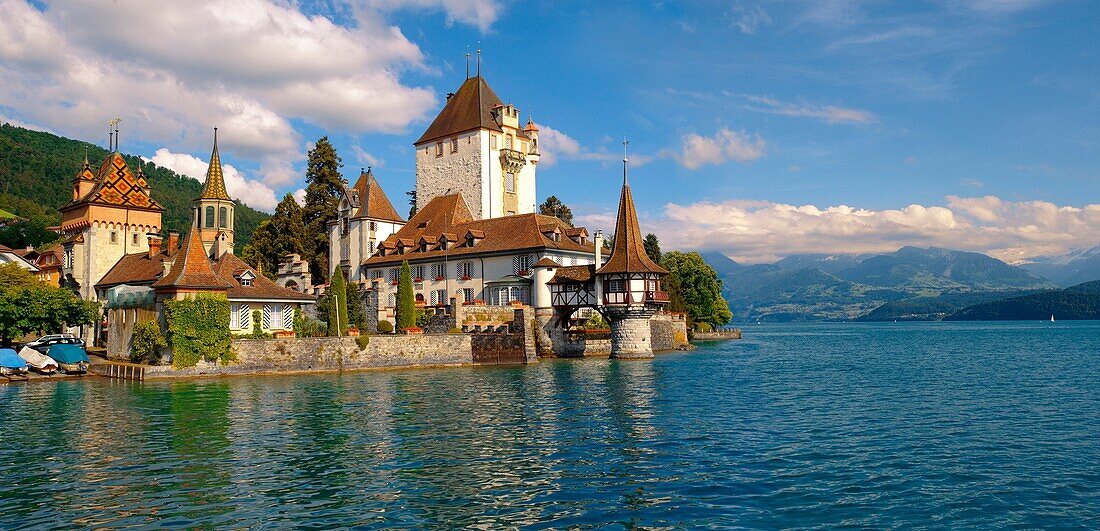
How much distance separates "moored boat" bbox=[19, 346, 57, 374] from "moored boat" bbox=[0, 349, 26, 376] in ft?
1.86

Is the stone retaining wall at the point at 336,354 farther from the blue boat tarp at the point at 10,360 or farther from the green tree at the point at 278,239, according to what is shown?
the green tree at the point at 278,239

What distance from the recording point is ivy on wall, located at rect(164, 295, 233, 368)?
148 feet

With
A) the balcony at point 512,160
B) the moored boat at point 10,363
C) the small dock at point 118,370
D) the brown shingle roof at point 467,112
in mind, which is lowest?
the small dock at point 118,370

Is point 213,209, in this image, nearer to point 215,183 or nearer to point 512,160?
point 215,183

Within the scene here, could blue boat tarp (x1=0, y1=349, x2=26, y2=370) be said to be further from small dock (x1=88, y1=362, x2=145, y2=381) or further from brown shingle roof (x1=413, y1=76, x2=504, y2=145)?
brown shingle roof (x1=413, y1=76, x2=504, y2=145)

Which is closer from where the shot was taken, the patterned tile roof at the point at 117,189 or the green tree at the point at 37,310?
the green tree at the point at 37,310

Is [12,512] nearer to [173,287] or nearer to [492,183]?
[173,287]

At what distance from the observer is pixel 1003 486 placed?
18859 millimetres

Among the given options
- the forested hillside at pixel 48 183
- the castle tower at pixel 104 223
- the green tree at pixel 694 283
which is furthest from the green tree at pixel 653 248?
the forested hillside at pixel 48 183

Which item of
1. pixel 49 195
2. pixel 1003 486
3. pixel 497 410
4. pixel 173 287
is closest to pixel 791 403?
pixel 497 410

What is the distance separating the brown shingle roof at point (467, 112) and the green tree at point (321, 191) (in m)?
9.12

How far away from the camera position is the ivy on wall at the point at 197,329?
4500cm

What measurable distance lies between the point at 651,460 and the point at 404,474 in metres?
6.69

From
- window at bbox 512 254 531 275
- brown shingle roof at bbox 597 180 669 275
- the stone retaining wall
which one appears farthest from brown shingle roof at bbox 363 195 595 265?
the stone retaining wall
